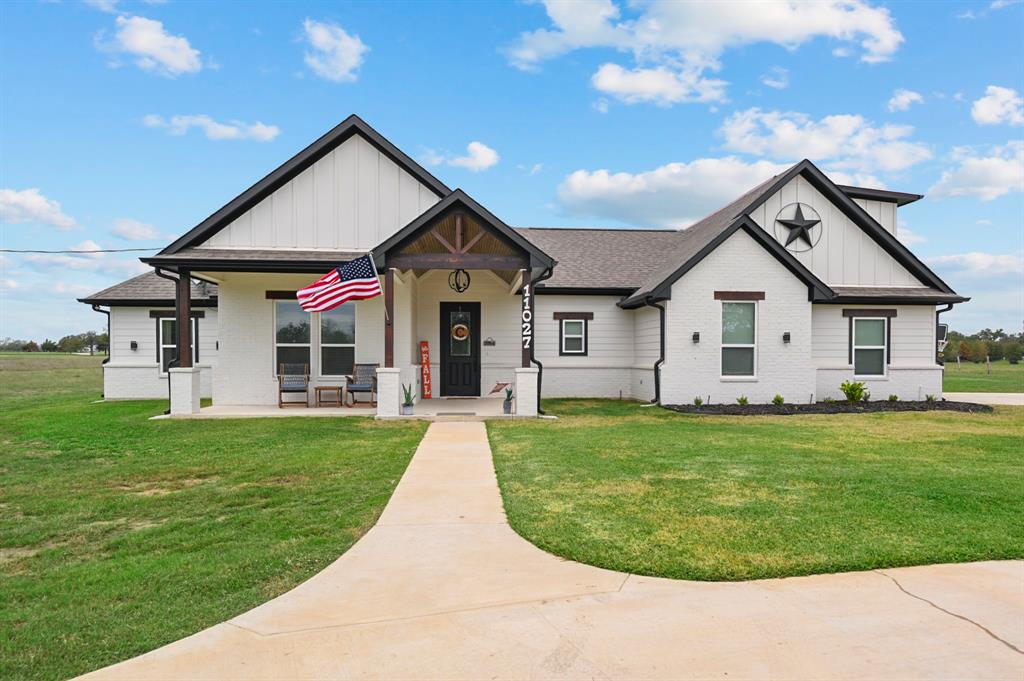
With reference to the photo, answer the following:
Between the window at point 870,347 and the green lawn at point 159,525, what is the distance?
1343 cm

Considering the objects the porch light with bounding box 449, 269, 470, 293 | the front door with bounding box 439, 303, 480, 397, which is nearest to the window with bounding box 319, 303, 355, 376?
the front door with bounding box 439, 303, 480, 397

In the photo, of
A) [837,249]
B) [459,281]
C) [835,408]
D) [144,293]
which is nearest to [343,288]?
[459,281]

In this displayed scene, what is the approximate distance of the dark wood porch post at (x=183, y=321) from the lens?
44.4 feet

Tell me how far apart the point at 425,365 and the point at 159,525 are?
38.0ft

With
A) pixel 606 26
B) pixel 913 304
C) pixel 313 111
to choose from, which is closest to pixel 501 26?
pixel 606 26

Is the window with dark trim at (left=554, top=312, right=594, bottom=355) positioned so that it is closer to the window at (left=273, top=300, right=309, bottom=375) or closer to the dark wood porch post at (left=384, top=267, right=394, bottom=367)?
the dark wood porch post at (left=384, top=267, right=394, bottom=367)

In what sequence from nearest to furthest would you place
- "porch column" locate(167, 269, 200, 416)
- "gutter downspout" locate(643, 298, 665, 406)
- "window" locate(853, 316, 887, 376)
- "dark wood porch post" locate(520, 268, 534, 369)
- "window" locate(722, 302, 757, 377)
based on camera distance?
"dark wood porch post" locate(520, 268, 534, 369) → "porch column" locate(167, 269, 200, 416) → "gutter downspout" locate(643, 298, 665, 406) → "window" locate(722, 302, 757, 377) → "window" locate(853, 316, 887, 376)

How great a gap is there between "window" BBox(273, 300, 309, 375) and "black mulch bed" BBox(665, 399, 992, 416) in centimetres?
908

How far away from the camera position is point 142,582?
161 inches

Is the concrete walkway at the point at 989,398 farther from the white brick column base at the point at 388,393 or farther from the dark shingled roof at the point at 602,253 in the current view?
the white brick column base at the point at 388,393

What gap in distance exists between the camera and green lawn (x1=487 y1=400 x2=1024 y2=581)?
457 centimetres

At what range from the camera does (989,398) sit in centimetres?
1881

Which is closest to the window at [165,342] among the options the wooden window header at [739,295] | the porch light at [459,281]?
the porch light at [459,281]

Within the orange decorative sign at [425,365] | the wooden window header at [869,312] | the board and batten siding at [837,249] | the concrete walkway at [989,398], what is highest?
the board and batten siding at [837,249]
